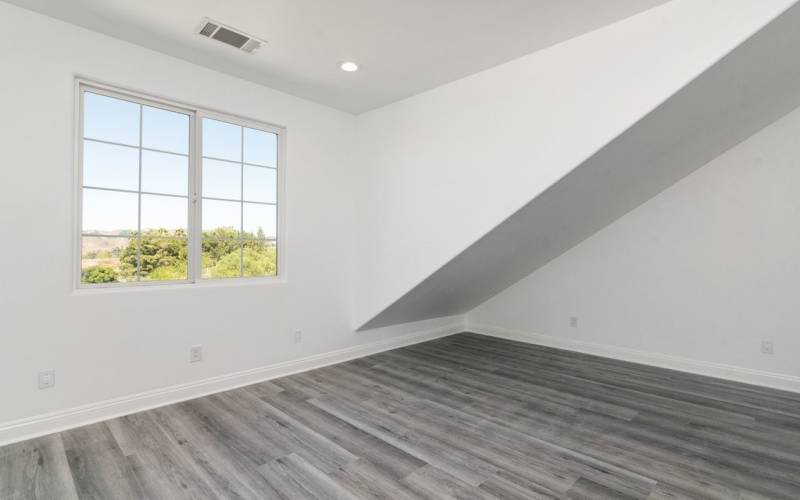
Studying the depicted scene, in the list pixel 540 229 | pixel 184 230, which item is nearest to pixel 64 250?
pixel 184 230

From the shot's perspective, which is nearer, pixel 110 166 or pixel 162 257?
pixel 110 166

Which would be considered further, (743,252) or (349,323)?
(349,323)

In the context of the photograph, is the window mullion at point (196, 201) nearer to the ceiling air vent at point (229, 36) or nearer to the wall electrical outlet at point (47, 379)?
the ceiling air vent at point (229, 36)

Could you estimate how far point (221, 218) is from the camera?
3.46 metres

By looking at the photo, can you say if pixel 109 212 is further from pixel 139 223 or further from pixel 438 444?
pixel 438 444

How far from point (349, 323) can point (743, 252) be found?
376 cm

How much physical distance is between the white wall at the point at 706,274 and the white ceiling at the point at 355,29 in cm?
213

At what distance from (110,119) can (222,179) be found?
0.87m

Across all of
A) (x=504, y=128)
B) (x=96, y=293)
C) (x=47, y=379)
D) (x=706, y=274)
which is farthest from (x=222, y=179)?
(x=706, y=274)

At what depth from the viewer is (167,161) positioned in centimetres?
317

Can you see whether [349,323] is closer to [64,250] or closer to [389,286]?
[389,286]

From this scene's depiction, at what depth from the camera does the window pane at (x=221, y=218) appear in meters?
3.37

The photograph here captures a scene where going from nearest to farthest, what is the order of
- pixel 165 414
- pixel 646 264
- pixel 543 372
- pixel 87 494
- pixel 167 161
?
pixel 87 494
pixel 165 414
pixel 167 161
pixel 543 372
pixel 646 264

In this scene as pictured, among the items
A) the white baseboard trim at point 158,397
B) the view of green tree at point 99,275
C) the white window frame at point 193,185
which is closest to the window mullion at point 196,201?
the white window frame at point 193,185
